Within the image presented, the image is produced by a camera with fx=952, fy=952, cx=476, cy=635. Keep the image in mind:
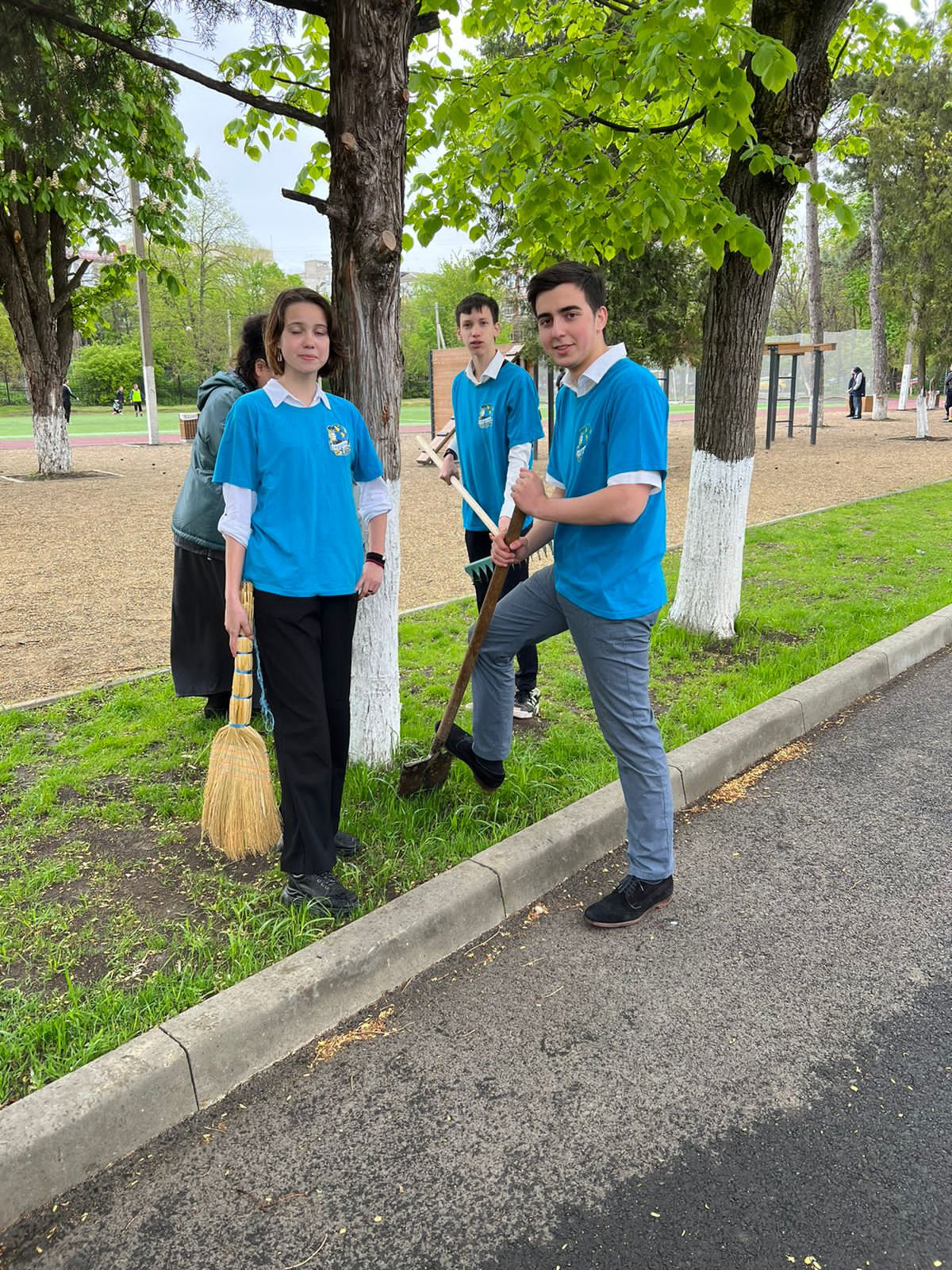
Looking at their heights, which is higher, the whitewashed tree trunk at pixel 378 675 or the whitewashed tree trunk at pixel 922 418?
the whitewashed tree trunk at pixel 922 418

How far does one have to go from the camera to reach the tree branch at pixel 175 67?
12.2 feet

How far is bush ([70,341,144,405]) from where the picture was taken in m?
52.8

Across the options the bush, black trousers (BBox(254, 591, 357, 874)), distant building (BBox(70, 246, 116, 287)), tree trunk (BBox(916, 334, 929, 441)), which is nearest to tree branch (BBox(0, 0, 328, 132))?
black trousers (BBox(254, 591, 357, 874))

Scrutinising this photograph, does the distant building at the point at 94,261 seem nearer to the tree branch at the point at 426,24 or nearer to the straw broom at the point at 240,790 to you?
the tree branch at the point at 426,24

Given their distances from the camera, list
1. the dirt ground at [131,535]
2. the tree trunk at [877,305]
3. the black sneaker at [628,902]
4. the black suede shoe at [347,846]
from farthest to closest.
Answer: the tree trunk at [877,305]
the dirt ground at [131,535]
the black suede shoe at [347,846]
the black sneaker at [628,902]

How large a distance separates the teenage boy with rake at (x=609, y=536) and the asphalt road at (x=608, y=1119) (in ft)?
1.25

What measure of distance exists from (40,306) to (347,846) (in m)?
14.1

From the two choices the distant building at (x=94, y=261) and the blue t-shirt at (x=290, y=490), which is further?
the distant building at (x=94, y=261)

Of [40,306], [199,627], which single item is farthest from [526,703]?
[40,306]

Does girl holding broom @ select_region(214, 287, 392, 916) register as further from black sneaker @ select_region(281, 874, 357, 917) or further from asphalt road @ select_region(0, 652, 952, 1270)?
asphalt road @ select_region(0, 652, 952, 1270)

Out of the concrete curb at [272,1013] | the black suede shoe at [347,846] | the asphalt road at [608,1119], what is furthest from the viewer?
the black suede shoe at [347,846]

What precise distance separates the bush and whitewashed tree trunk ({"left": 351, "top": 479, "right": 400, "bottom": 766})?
175 ft

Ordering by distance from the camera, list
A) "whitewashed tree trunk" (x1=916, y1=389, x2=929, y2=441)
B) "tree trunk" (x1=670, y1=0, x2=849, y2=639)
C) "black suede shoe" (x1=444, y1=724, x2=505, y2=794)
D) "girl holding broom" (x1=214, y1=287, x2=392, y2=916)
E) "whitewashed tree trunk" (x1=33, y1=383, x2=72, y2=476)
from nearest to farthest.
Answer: "girl holding broom" (x1=214, y1=287, x2=392, y2=916) → "black suede shoe" (x1=444, y1=724, x2=505, y2=794) → "tree trunk" (x1=670, y1=0, x2=849, y2=639) → "whitewashed tree trunk" (x1=33, y1=383, x2=72, y2=476) → "whitewashed tree trunk" (x1=916, y1=389, x2=929, y2=441)

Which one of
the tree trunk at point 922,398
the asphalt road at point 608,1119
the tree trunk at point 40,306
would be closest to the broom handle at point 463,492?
the asphalt road at point 608,1119
